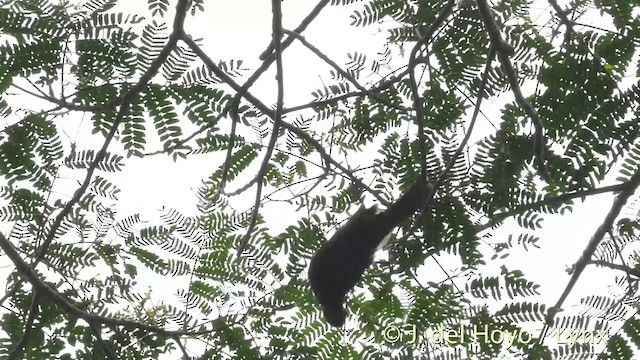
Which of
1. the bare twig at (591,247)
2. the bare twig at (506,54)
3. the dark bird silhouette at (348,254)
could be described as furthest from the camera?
the dark bird silhouette at (348,254)

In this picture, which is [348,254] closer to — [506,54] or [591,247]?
[591,247]

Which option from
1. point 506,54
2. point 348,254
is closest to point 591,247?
point 348,254

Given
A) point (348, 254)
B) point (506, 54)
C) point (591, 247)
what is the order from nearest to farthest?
point (506, 54) < point (591, 247) < point (348, 254)

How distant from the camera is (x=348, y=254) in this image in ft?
10.4

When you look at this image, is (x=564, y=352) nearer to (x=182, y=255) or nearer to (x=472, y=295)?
(x=472, y=295)

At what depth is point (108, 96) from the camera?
9.98ft

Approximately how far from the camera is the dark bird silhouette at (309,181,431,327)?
3.13 metres

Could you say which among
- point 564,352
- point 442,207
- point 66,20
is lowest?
point 564,352

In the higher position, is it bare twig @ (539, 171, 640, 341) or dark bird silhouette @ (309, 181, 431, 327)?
dark bird silhouette @ (309, 181, 431, 327)

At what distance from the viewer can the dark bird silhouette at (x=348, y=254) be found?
3127 mm

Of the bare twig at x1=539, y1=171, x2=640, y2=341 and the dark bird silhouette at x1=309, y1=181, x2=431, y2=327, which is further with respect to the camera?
the dark bird silhouette at x1=309, y1=181, x2=431, y2=327

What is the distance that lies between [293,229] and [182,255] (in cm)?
71

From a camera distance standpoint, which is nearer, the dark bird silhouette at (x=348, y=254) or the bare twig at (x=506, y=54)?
the bare twig at (x=506, y=54)

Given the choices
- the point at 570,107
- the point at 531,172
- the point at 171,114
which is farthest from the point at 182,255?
the point at 570,107
